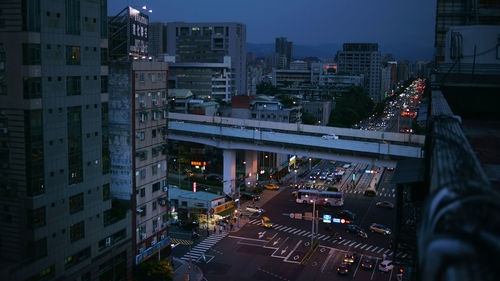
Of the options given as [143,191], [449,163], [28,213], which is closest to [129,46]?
[143,191]

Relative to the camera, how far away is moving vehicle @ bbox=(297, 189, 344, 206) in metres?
53.2

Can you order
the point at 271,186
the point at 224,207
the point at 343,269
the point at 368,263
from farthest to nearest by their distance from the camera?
the point at 271,186 → the point at 224,207 → the point at 368,263 → the point at 343,269

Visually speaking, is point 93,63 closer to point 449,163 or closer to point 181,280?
point 181,280

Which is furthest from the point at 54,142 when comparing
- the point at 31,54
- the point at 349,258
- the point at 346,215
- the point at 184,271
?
the point at 346,215

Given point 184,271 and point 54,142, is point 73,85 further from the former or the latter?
point 184,271

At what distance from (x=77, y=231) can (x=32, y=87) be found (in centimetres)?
784

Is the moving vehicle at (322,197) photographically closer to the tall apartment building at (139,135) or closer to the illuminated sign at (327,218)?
the illuminated sign at (327,218)

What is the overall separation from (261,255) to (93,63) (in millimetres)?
20171

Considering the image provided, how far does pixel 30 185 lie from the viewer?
2236 centimetres

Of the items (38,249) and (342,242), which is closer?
(38,249)

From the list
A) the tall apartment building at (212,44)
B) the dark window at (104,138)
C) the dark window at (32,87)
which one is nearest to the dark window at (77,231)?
the dark window at (104,138)

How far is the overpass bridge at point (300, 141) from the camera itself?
147 ft

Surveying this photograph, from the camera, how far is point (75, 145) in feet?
83.0

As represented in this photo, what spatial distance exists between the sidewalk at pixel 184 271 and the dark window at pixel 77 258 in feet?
27.6
